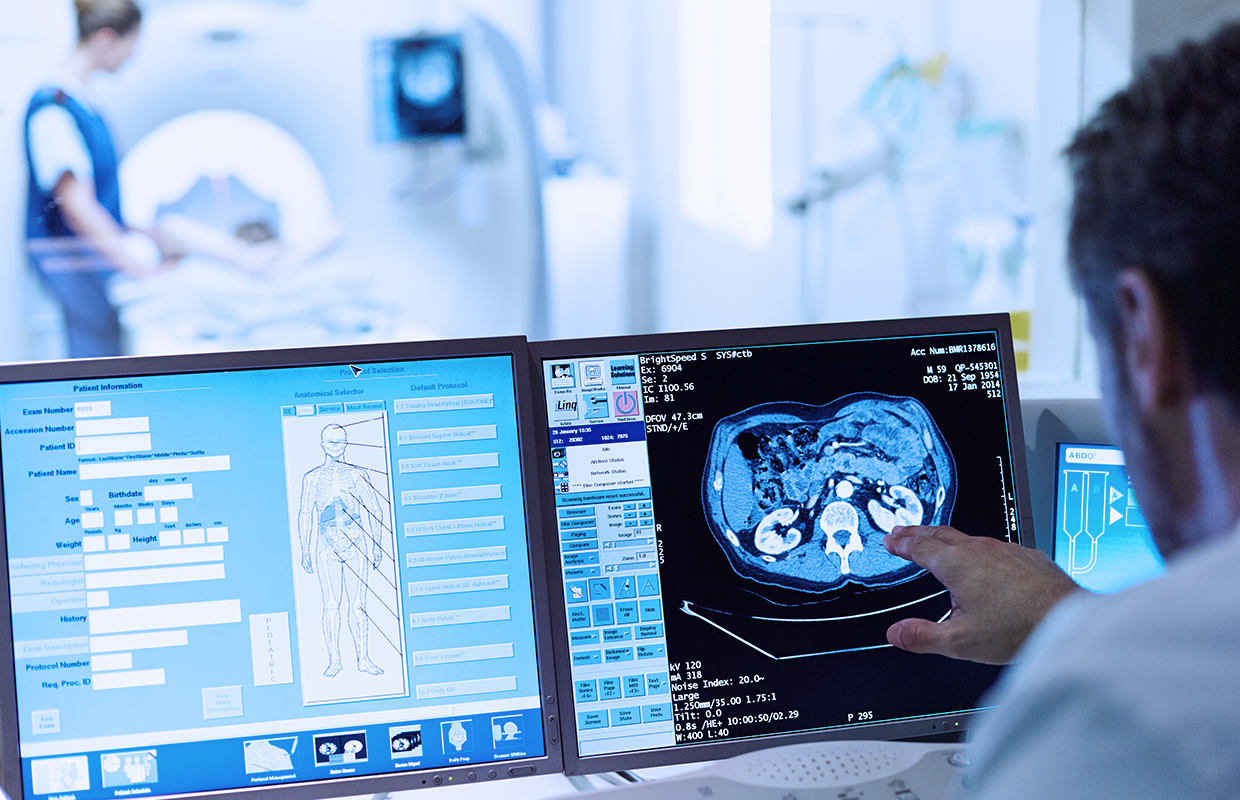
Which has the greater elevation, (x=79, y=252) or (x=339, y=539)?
(x=79, y=252)

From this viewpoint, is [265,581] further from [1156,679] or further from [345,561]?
[1156,679]

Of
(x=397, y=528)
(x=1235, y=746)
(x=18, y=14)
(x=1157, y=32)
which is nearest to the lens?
(x=1235, y=746)

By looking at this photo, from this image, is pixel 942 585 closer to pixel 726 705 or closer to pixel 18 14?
pixel 726 705

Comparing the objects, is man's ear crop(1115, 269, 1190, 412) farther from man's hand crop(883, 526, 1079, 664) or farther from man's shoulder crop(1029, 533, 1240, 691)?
man's hand crop(883, 526, 1079, 664)

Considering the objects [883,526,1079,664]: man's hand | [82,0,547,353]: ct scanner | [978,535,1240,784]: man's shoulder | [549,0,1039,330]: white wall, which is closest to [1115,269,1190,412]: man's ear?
[978,535,1240,784]: man's shoulder

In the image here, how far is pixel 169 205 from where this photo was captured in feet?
9.25

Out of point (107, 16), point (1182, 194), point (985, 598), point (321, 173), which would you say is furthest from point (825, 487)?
point (107, 16)

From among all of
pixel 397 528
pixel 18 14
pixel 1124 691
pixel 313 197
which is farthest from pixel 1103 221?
pixel 18 14

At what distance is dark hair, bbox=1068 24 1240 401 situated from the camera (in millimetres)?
500

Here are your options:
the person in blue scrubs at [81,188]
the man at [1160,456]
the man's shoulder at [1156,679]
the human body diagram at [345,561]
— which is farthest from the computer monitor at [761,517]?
the person in blue scrubs at [81,188]

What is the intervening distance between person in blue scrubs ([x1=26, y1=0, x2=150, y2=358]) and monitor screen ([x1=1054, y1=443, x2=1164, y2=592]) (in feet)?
8.57

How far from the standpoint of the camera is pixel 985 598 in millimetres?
870

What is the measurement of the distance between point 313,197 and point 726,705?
2.41 metres

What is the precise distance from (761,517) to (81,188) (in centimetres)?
260
